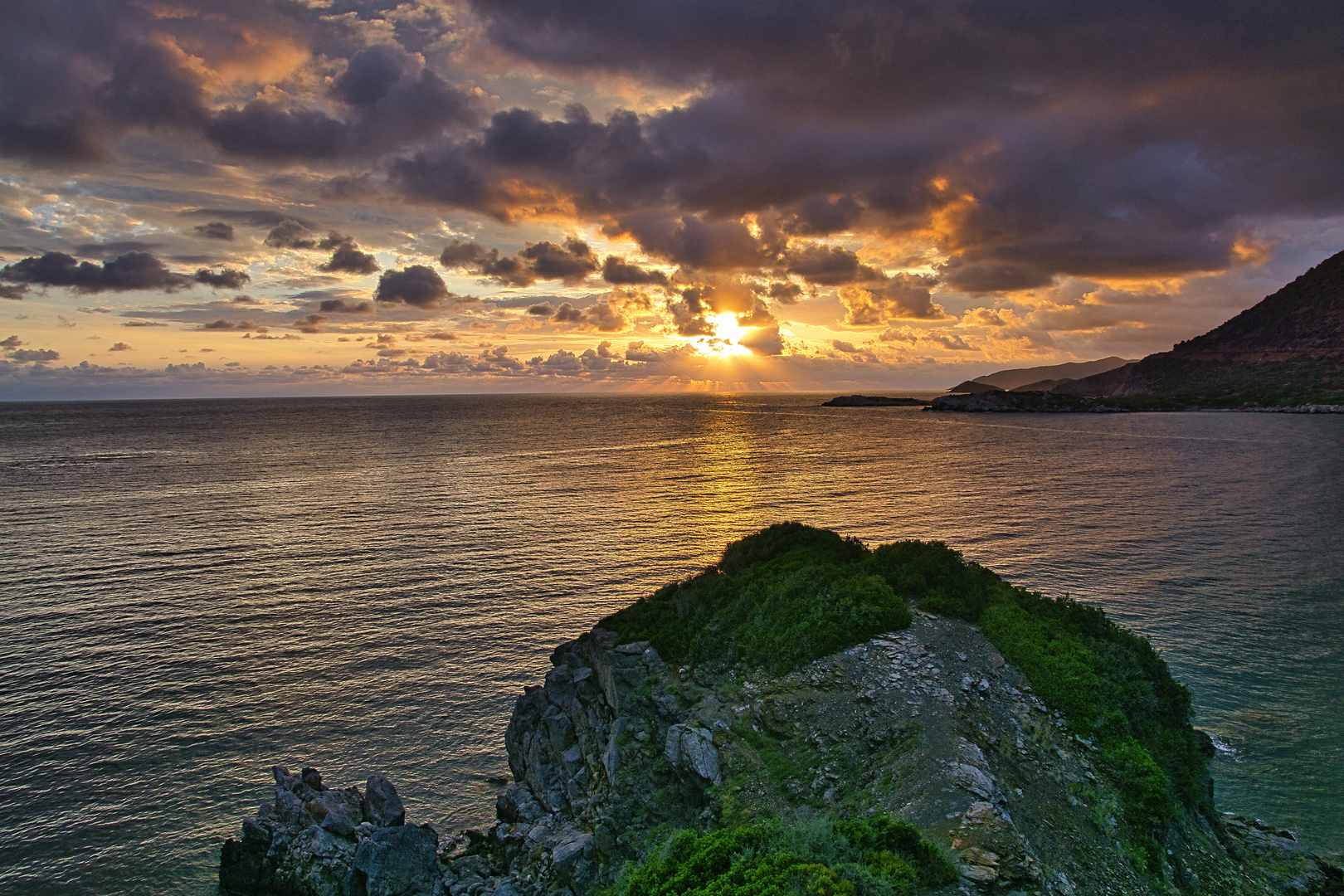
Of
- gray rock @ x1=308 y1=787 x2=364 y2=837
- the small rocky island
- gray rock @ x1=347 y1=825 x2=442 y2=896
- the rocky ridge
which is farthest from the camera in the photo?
gray rock @ x1=308 y1=787 x2=364 y2=837

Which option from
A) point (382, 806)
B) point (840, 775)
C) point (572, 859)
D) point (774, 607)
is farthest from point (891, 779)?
point (382, 806)

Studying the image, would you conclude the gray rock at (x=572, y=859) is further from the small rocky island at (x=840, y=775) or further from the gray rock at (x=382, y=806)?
the gray rock at (x=382, y=806)

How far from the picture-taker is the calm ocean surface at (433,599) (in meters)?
23.4

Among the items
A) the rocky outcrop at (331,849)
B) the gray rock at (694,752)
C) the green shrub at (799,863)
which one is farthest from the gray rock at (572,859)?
the rocky outcrop at (331,849)

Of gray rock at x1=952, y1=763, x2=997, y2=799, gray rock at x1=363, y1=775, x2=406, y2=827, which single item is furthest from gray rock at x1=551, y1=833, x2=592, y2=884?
gray rock at x1=952, y1=763, x2=997, y2=799

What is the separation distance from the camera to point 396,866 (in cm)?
1698

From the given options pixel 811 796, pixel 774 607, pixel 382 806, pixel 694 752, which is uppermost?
pixel 774 607

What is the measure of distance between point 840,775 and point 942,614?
26.0 feet

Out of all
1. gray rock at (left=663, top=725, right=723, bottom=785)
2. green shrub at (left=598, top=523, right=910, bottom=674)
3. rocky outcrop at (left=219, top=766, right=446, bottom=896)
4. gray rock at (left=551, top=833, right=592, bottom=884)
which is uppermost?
green shrub at (left=598, top=523, right=910, bottom=674)

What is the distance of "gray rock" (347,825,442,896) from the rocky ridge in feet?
0.13

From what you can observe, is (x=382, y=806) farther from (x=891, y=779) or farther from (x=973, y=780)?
(x=973, y=780)

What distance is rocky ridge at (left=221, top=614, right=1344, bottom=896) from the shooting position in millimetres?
13391

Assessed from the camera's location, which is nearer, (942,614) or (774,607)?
(942,614)

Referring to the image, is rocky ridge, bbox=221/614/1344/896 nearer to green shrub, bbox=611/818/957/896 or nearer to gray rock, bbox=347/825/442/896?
gray rock, bbox=347/825/442/896
